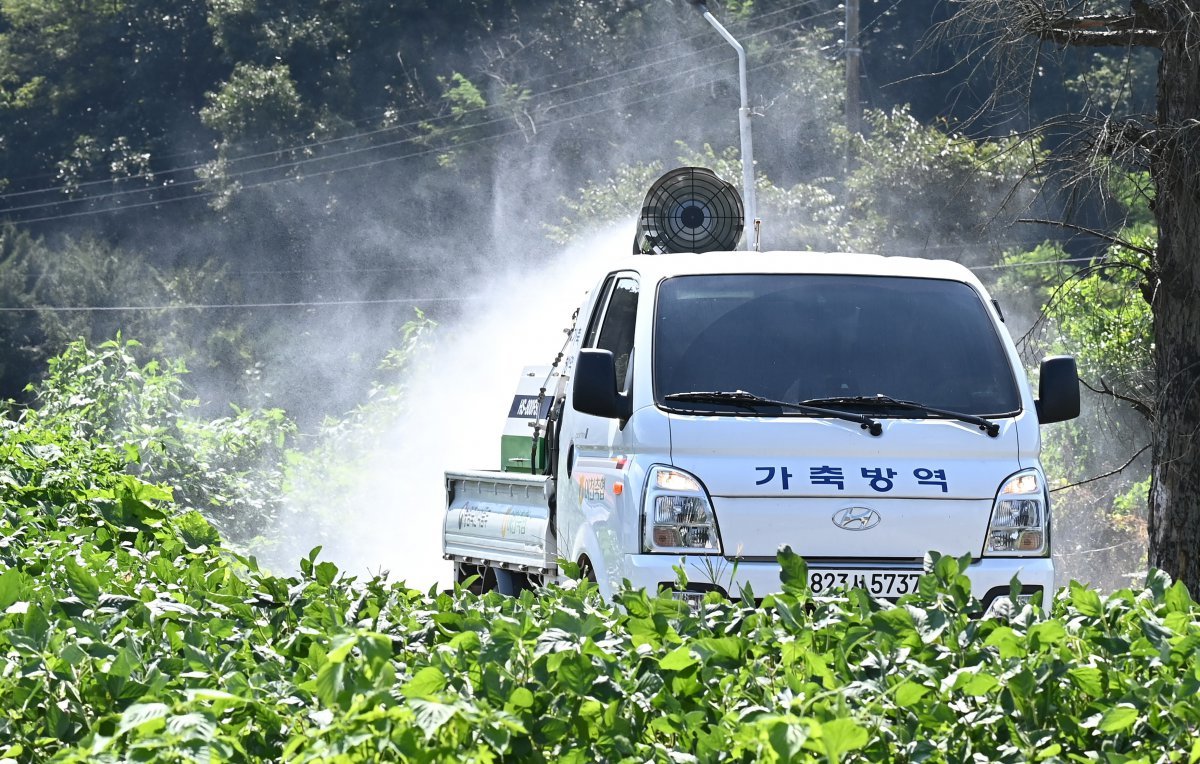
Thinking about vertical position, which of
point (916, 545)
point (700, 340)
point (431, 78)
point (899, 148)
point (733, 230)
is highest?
point (431, 78)

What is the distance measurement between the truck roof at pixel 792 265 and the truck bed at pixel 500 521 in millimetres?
1390

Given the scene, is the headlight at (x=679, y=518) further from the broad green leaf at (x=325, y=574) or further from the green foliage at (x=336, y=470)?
the green foliage at (x=336, y=470)

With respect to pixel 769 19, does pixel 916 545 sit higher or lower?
lower

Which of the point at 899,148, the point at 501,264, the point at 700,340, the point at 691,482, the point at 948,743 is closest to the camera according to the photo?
the point at 948,743

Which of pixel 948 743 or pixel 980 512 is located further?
pixel 980 512

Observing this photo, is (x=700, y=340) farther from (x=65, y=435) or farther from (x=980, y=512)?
(x=65, y=435)

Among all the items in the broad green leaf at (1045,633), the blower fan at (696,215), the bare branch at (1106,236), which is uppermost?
the blower fan at (696,215)

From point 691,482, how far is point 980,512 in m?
1.10

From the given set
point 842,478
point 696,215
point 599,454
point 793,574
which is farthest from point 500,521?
point 793,574

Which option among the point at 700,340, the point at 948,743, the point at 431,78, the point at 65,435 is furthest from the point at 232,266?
the point at 948,743

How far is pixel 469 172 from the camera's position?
4644 centimetres

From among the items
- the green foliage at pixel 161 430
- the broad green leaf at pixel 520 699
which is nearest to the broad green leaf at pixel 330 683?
the broad green leaf at pixel 520 699

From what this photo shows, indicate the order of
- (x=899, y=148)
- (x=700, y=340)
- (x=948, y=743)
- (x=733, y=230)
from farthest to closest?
(x=899, y=148) < (x=733, y=230) < (x=700, y=340) < (x=948, y=743)

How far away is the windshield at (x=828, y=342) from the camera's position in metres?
6.81
